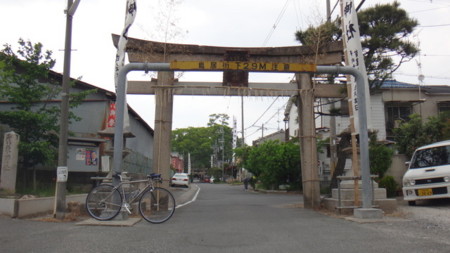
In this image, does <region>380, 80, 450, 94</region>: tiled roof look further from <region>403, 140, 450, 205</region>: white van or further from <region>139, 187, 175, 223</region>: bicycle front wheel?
<region>139, 187, 175, 223</region>: bicycle front wheel

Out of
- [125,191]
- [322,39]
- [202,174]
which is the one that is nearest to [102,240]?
[125,191]

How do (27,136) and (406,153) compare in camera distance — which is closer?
(27,136)

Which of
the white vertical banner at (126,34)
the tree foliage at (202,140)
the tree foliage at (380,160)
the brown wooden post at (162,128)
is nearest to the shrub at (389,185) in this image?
the tree foliage at (380,160)

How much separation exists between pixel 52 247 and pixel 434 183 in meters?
10.3

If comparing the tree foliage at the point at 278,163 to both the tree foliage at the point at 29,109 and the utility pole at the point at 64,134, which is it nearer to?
the tree foliage at the point at 29,109

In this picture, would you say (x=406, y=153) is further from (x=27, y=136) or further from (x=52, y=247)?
(x=52, y=247)

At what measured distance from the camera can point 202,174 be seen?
89062 mm

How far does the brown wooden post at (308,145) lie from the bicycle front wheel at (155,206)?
5.27 m

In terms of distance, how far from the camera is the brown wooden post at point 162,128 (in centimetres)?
1188

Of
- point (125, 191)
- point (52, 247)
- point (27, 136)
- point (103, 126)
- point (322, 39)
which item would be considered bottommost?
point (52, 247)

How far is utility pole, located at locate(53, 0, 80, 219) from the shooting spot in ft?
28.3

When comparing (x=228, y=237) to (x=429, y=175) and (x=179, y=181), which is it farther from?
(x=179, y=181)

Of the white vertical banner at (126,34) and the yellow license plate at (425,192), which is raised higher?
the white vertical banner at (126,34)

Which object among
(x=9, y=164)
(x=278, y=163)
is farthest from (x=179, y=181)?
(x=9, y=164)
